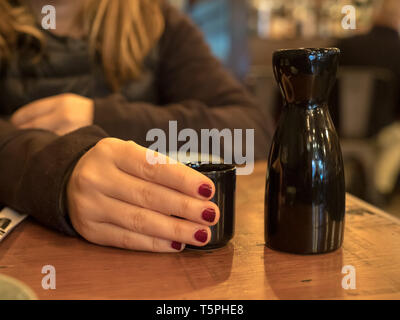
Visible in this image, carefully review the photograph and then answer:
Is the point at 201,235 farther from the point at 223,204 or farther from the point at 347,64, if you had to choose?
the point at 347,64

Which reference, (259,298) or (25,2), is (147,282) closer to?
(259,298)

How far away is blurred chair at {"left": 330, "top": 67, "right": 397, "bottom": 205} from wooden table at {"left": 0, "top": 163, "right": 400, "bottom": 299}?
6.21 ft

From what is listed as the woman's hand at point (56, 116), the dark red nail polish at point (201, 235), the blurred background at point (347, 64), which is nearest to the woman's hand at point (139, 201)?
the dark red nail polish at point (201, 235)

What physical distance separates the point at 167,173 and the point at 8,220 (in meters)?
0.24

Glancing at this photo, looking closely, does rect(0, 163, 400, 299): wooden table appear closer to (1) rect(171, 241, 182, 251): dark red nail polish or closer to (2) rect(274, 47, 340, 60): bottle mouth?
(1) rect(171, 241, 182, 251): dark red nail polish

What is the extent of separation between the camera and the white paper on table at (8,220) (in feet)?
1.79

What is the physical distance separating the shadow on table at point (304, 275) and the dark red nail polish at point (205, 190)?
9cm

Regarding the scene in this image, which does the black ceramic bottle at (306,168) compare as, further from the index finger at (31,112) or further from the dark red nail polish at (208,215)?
the index finger at (31,112)

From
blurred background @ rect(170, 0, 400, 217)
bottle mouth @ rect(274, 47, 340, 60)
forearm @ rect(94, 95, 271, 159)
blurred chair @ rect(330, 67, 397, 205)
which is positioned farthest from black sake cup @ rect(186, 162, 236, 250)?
blurred chair @ rect(330, 67, 397, 205)

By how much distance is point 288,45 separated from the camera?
3.26 m

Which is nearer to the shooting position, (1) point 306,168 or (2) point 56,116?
(1) point 306,168

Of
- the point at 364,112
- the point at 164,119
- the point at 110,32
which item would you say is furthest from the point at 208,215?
the point at 364,112

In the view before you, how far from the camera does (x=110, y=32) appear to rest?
1.09 metres

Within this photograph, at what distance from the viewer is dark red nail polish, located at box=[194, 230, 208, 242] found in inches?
18.8
